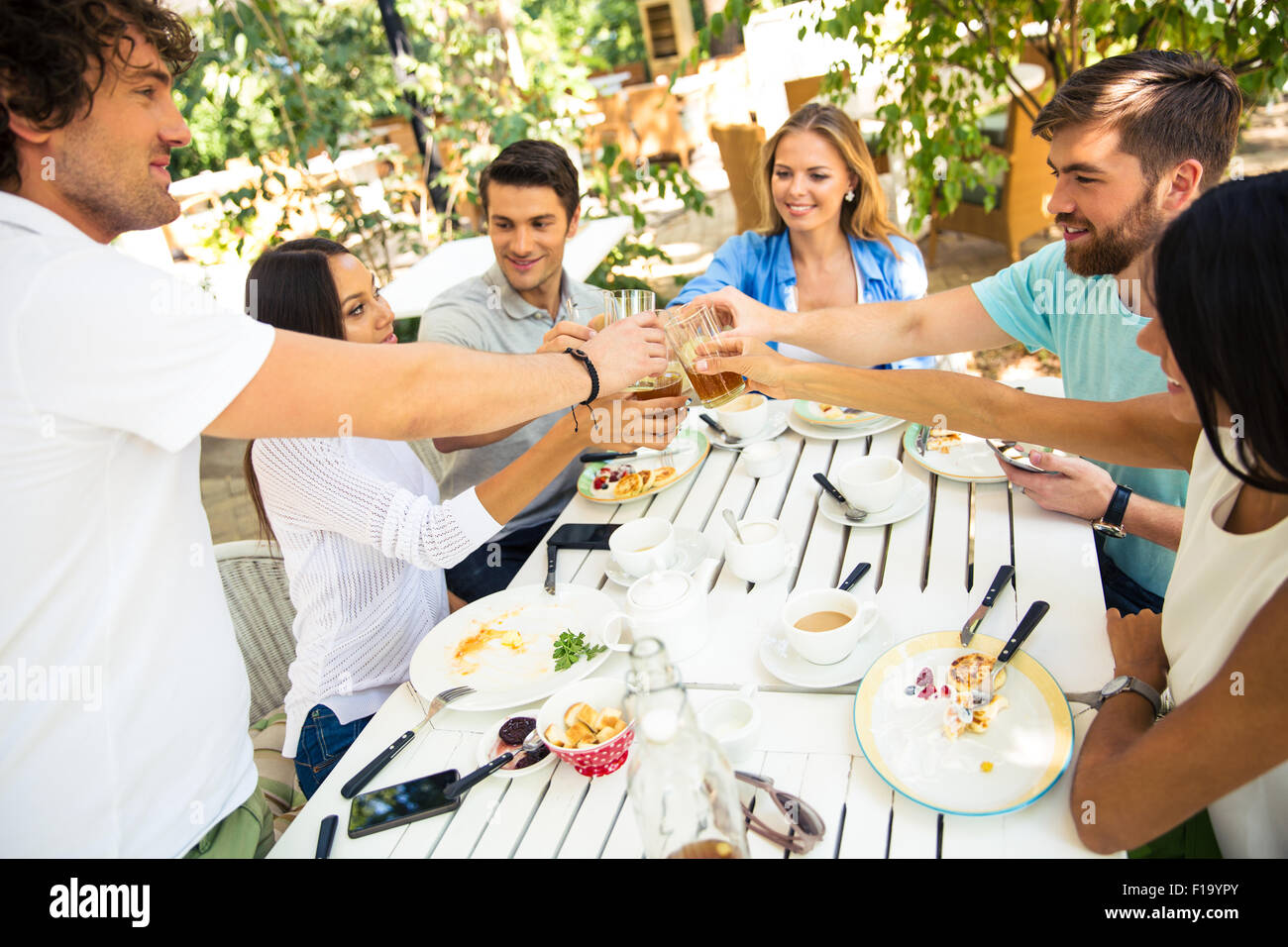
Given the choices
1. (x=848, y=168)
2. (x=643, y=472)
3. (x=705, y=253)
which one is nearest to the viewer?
(x=643, y=472)

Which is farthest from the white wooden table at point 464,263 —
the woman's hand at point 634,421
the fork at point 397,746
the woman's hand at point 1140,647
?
the woman's hand at point 1140,647

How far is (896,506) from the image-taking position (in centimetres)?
177

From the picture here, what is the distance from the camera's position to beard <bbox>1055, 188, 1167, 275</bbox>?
180 centimetres

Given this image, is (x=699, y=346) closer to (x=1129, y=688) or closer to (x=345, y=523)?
(x=345, y=523)

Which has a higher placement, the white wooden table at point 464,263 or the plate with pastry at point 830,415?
the white wooden table at point 464,263

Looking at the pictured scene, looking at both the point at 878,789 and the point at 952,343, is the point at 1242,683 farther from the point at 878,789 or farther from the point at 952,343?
the point at 952,343

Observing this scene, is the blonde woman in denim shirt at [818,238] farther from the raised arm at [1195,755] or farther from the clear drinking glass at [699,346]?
the raised arm at [1195,755]

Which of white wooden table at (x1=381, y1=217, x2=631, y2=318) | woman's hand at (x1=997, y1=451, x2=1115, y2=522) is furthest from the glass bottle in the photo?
white wooden table at (x1=381, y1=217, x2=631, y2=318)

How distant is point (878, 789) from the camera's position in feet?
3.72

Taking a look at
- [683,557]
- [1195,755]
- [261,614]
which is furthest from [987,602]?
[261,614]

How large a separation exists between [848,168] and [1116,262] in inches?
49.2

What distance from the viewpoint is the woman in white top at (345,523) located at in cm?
171

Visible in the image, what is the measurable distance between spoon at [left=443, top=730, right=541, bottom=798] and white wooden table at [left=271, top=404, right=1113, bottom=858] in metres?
0.03

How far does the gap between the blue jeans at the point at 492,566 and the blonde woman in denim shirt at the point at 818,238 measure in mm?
902
